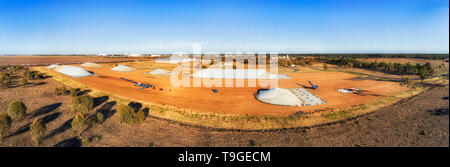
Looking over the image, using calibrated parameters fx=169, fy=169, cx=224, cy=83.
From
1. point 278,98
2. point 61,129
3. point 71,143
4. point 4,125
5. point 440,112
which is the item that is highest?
point 278,98

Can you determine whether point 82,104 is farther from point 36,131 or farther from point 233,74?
point 233,74

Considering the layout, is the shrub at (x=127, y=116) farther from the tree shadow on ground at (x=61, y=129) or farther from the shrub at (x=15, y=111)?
the shrub at (x=15, y=111)

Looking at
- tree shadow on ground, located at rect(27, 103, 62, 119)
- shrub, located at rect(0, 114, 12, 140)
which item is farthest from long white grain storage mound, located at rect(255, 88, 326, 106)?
tree shadow on ground, located at rect(27, 103, 62, 119)

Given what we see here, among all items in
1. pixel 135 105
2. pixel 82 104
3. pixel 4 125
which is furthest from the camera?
pixel 135 105

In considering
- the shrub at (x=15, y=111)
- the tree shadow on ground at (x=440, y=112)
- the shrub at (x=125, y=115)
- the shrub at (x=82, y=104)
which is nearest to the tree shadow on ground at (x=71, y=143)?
the shrub at (x=125, y=115)

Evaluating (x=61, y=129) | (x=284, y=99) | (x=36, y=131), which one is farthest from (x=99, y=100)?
(x=284, y=99)

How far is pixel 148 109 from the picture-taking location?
20.8 metres

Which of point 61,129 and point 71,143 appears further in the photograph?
point 61,129

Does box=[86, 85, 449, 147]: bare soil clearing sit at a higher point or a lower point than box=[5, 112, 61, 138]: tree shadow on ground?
lower

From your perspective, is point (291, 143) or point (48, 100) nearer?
point (291, 143)

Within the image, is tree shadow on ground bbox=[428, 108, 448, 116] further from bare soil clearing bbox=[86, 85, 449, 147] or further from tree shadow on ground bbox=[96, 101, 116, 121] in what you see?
tree shadow on ground bbox=[96, 101, 116, 121]

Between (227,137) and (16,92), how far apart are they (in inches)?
1425
